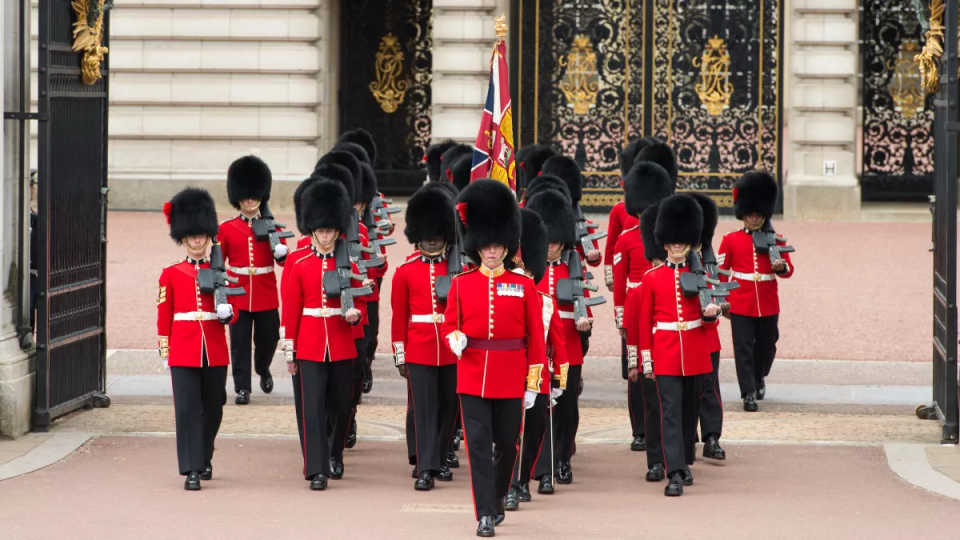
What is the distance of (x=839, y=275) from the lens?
15555 millimetres

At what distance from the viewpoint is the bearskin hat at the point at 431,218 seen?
827cm

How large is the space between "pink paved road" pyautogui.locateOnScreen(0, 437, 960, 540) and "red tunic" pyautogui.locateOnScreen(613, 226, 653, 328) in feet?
4.24

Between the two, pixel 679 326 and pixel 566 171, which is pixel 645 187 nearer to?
pixel 566 171

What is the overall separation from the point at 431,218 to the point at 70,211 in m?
2.46

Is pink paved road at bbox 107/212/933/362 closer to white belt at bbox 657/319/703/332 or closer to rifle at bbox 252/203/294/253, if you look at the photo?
rifle at bbox 252/203/294/253

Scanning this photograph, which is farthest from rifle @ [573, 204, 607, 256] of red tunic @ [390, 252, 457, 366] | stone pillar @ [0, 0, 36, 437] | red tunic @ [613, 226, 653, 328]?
stone pillar @ [0, 0, 36, 437]

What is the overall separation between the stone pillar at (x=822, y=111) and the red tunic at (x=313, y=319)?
1339 centimetres

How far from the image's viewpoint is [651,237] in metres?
8.65

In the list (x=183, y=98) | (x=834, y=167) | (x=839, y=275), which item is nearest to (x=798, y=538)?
(x=839, y=275)

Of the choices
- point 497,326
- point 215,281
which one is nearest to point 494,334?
point 497,326

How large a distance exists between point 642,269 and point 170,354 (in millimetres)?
3085

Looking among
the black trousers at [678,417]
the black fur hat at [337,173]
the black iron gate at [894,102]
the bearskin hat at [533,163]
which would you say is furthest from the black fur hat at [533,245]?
the black iron gate at [894,102]

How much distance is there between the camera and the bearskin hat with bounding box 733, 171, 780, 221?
10.2 m

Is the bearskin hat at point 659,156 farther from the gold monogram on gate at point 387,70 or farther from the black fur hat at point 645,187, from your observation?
the gold monogram on gate at point 387,70
